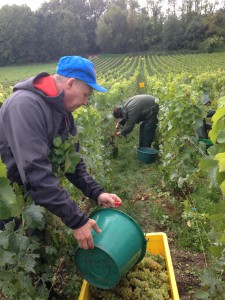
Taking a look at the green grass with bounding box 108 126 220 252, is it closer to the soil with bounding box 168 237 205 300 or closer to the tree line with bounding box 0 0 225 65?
the soil with bounding box 168 237 205 300

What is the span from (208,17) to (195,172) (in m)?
60.4

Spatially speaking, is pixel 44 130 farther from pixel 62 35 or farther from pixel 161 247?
pixel 62 35

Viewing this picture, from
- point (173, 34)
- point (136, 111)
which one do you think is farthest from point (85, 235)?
point (173, 34)

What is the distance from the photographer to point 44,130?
2.08m

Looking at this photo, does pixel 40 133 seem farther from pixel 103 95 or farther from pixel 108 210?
pixel 103 95

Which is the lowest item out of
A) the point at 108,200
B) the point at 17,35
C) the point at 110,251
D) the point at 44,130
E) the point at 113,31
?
the point at 110,251

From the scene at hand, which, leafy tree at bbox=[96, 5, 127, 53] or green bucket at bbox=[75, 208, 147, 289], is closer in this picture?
green bucket at bbox=[75, 208, 147, 289]

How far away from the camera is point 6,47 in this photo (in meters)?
57.9

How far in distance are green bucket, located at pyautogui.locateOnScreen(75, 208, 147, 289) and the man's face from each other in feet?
2.66

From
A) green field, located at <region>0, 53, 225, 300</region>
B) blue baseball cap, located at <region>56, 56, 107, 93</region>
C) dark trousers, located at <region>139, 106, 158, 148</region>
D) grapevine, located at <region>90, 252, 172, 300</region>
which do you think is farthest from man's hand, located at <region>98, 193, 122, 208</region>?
dark trousers, located at <region>139, 106, 158, 148</region>

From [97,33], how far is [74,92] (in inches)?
2491

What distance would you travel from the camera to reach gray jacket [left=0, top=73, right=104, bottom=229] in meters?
1.89

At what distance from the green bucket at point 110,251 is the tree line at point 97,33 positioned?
56.0 m

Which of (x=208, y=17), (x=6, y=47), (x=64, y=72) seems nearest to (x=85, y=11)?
(x=6, y=47)
